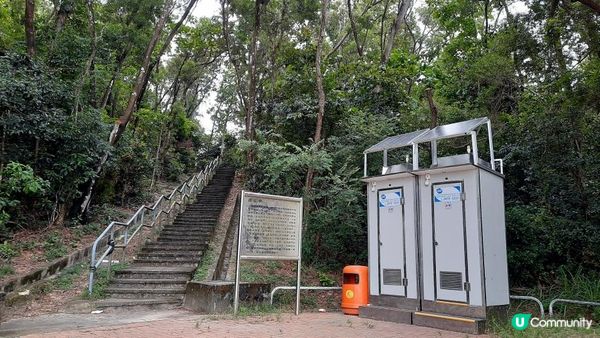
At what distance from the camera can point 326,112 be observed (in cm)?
1348

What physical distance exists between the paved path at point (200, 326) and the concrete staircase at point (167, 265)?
1038 millimetres

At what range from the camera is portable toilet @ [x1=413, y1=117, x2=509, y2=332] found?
595 centimetres

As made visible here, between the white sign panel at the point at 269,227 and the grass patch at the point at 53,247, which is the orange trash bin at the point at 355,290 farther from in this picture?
the grass patch at the point at 53,247

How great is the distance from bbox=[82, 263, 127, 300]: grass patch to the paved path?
1.03 meters

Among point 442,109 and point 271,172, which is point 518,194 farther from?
point 271,172

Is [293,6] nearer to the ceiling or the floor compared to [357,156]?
nearer to the ceiling

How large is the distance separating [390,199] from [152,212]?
23.0 feet

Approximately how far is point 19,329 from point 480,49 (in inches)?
565

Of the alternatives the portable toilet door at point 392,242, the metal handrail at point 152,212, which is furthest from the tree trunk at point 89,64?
the portable toilet door at point 392,242

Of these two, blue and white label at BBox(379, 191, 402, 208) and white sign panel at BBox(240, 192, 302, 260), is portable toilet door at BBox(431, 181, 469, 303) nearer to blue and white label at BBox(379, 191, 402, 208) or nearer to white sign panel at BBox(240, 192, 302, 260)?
blue and white label at BBox(379, 191, 402, 208)

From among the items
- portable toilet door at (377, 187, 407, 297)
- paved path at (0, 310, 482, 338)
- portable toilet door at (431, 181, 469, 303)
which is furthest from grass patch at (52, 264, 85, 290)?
portable toilet door at (431, 181, 469, 303)

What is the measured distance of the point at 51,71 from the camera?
1062 centimetres

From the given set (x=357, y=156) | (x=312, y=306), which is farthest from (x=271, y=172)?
(x=312, y=306)

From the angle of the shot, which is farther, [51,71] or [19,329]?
[51,71]
